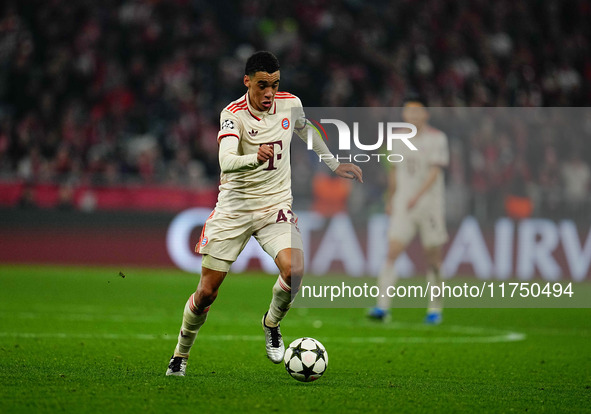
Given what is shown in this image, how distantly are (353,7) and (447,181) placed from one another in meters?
6.73

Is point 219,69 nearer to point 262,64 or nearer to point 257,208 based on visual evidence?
point 257,208

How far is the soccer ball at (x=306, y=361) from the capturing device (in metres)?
6.07

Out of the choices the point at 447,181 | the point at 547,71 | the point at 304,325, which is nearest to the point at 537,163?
the point at 447,181

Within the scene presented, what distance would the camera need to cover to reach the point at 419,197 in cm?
1052

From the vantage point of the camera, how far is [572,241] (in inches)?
623

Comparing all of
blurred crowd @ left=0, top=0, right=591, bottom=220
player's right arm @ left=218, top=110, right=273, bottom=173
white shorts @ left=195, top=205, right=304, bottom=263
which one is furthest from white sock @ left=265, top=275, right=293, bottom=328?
blurred crowd @ left=0, top=0, right=591, bottom=220

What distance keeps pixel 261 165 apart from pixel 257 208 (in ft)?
0.99

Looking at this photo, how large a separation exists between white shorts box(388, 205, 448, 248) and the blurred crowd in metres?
5.97

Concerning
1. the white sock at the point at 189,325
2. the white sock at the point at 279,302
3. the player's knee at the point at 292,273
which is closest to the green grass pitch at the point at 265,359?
the white sock at the point at 189,325

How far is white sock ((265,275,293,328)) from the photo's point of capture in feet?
20.9

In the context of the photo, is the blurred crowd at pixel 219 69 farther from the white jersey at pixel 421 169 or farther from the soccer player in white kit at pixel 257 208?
the soccer player in white kit at pixel 257 208

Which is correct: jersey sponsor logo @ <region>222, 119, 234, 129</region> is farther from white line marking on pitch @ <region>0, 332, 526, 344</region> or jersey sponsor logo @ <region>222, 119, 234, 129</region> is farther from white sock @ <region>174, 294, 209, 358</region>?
white line marking on pitch @ <region>0, 332, 526, 344</region>

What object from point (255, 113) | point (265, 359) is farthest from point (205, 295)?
point (265, 359)

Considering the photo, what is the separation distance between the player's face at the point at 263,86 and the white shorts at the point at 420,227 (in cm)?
471
